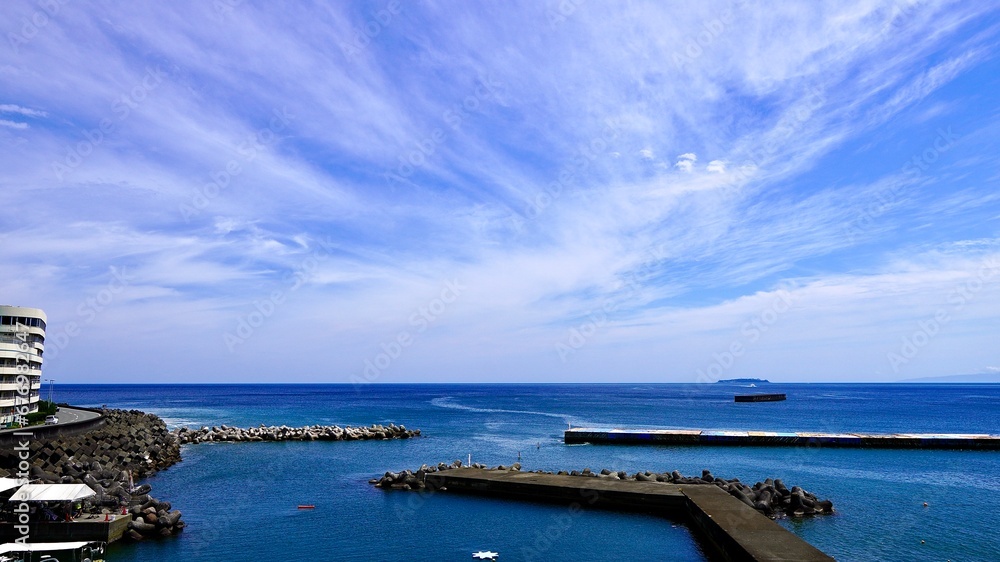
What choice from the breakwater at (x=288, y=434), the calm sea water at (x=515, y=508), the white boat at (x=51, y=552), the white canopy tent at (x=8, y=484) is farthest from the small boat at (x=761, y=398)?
the white canopy tent at (x=8, y=484)

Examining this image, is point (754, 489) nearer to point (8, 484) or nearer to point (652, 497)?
point (652, 497)

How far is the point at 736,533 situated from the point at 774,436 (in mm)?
43421

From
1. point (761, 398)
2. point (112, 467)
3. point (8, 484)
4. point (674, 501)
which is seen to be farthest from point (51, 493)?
point (761, 398)

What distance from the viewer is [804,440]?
6097cm

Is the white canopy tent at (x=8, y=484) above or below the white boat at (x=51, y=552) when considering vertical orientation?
above

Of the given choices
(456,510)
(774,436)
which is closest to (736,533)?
(456,510)

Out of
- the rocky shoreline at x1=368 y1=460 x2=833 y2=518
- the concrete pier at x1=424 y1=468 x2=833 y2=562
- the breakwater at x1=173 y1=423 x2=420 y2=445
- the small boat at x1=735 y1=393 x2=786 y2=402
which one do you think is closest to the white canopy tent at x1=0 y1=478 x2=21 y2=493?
the rocky shoreline at x1=368 y1=460 x2=833 y2=518

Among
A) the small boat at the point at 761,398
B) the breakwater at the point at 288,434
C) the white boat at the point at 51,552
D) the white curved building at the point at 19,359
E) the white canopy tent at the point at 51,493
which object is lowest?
the small boat at the point at 761,398

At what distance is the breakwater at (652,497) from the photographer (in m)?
22.0

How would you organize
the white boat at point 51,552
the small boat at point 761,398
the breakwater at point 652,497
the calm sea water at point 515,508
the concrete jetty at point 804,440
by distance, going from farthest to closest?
1. the small boat at point 761,398
2. the concrete jetty at point 804,440
3. the calm sea water at point 515,508
4. the breakwater at point 652,497
5. the white boat at point 51,552

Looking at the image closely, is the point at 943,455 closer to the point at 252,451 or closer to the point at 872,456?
the point at 872,456

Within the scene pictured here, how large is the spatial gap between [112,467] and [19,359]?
60.9ft

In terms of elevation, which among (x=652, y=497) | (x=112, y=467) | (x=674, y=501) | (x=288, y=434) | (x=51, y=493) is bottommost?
(x=288, y=434)

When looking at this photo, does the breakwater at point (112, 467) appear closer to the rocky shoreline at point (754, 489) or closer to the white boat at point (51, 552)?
the white boat at point (51, 552)
